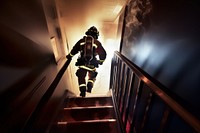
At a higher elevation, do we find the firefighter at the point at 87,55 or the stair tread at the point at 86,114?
the firefighter at the point at 87,55

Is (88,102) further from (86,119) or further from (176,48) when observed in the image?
(176,48)

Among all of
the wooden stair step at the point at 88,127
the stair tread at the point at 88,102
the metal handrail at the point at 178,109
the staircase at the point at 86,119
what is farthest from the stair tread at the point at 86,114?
the metal handrail at the point at 178,109

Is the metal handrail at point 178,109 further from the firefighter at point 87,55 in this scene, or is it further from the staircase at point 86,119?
the firefighter at point 87,55

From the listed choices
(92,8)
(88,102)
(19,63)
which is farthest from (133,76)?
(92,8)

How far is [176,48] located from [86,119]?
176 centimetres

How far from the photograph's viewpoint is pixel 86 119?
209 centimetres

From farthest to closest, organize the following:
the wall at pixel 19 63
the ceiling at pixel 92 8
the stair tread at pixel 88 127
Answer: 1. the ceiling at pixel 92 8
2. the stair tread at pixel 88 127
3. the wall at pixel 19 63

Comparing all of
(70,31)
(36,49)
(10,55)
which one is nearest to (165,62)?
(10,55)

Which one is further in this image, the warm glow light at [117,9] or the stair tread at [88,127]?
the warm glow light at [117,9]

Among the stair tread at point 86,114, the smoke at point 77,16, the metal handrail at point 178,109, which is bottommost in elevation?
the stair tread at point 86,114

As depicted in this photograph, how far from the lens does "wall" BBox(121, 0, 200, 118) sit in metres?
0.67

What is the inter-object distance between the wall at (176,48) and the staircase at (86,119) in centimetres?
112

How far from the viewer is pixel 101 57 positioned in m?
2.49

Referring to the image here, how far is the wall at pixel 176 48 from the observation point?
2.19 feet
